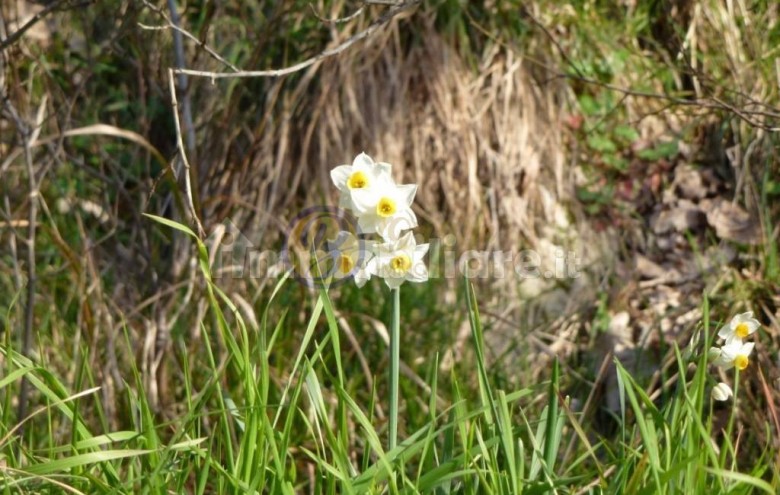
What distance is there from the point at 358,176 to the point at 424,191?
6.74ft

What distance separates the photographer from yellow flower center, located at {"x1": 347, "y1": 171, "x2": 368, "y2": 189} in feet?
5.43

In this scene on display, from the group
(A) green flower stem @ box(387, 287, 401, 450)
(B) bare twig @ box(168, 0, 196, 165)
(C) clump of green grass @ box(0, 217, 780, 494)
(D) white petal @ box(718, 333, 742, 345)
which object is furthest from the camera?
(B) bare twig @ box(168, 0, 196, 165)

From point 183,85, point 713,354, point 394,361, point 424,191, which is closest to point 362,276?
point 394,361

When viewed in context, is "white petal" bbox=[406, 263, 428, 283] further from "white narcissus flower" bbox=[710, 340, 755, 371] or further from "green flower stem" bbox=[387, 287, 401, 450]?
"white narcissus flower" bbox=[710, 340, 755, 371]

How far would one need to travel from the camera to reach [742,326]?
1766 mm

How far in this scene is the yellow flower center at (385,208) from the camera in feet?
5.30

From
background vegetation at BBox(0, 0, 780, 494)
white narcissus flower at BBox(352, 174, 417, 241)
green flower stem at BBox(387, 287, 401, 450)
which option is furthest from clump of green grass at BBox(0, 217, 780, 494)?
background vegetation at BBox(0, 0, 780, 494)

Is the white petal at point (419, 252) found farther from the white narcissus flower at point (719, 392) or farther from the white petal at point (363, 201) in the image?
the white narcissus flower at point (719, 392)

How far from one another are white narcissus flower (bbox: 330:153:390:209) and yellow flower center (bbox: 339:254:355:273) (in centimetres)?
8

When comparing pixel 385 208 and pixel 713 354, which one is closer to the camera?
pixel 385 208

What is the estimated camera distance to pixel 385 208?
1618 millimetres

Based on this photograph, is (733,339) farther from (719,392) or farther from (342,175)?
(342,175)

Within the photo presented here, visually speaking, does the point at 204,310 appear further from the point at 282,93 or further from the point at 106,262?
the point at 282,93

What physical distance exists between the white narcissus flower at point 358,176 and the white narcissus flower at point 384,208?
12 millimetres
